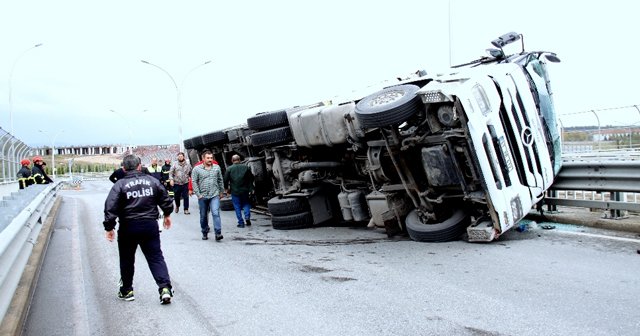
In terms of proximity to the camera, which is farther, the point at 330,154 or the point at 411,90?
the point at 330,154

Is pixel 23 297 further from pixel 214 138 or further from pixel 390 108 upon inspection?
pixel 214 138

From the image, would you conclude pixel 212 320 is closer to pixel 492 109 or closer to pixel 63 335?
pixel 63 335

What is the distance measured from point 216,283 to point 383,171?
320cm

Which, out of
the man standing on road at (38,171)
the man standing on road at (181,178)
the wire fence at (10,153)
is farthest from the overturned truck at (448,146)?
the man standing on road at (38,171)

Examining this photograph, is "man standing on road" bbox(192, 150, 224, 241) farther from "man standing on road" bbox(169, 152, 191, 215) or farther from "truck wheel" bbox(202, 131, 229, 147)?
"man standing on road" bbox(169, 152, 191, 215)

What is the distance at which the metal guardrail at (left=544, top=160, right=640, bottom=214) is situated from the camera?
7583 mm

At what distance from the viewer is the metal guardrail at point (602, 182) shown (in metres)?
7.58

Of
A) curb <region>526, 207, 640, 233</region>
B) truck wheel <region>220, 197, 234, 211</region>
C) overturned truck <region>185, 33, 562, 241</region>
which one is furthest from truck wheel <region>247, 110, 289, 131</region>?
truck wheel <region>220, 197, 234, 211</region>

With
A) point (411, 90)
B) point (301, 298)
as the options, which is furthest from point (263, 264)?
point (411, 90)

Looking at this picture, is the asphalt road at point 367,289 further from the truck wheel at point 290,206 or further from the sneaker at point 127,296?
the truck wheel at point 290,206

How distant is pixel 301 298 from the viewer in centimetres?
536

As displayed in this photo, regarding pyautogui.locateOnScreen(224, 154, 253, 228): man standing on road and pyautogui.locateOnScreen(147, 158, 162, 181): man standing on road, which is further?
pyautogui.locateOnScreen(147, 158, 162, 181): man standing on road

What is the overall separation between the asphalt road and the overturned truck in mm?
455

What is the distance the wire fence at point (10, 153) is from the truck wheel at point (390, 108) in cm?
940
